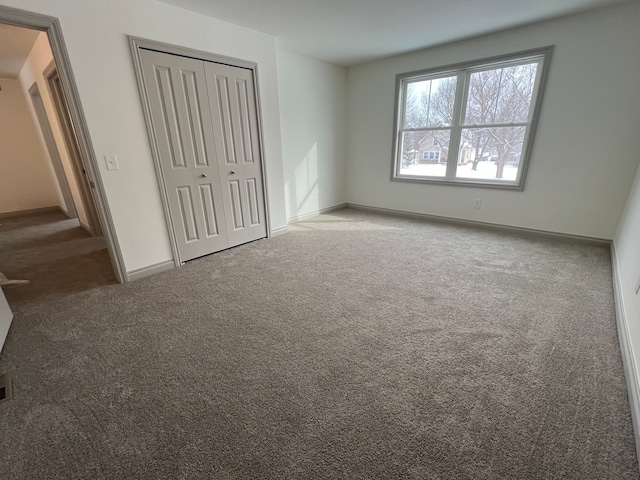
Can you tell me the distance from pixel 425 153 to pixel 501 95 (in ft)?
4.05

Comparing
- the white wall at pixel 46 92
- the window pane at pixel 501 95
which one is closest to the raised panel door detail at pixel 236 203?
the white wall at pixel 46 92

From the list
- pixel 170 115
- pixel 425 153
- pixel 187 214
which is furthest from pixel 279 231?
pixel 425 153

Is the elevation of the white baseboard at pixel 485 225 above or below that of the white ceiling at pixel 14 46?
below

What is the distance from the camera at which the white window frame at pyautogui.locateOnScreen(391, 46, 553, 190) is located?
3.44 metres

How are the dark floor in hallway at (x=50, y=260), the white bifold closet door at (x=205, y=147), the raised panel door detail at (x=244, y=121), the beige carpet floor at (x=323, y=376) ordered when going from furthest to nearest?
1. the raised panel door detail at (x=244, y=121)
2. the white bifold closet door at (x=205, y=147)
3. the dark floor in hallway at (x=50, y=260)
4. the beige carpet floor at (x=323, y=376)

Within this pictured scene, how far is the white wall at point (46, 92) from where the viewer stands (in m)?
3.63

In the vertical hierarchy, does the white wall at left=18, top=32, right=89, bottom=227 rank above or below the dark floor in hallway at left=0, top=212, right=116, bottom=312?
above

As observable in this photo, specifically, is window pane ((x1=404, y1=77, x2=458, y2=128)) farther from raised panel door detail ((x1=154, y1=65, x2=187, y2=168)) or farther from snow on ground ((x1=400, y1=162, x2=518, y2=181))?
raised panel door detail ((x1=154, y1=65, x2=187, y2=168))

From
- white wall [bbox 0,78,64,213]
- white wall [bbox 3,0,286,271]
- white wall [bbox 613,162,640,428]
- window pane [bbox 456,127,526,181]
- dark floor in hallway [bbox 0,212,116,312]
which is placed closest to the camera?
white wall [bbox 613,162,640,428]

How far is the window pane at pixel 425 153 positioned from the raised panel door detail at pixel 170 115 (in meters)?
3.58

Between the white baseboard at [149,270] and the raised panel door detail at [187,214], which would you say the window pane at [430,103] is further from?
the white baseboard at [149,270]

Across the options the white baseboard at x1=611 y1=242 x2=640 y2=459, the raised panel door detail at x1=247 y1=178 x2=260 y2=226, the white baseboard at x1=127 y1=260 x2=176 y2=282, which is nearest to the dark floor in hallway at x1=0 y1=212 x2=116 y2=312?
the white baseboard at x1=127 y1=260 x2=176 y2=282

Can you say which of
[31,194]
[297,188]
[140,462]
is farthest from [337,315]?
[31,194]

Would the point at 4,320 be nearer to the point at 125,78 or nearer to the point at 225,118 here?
the point at 125,78
